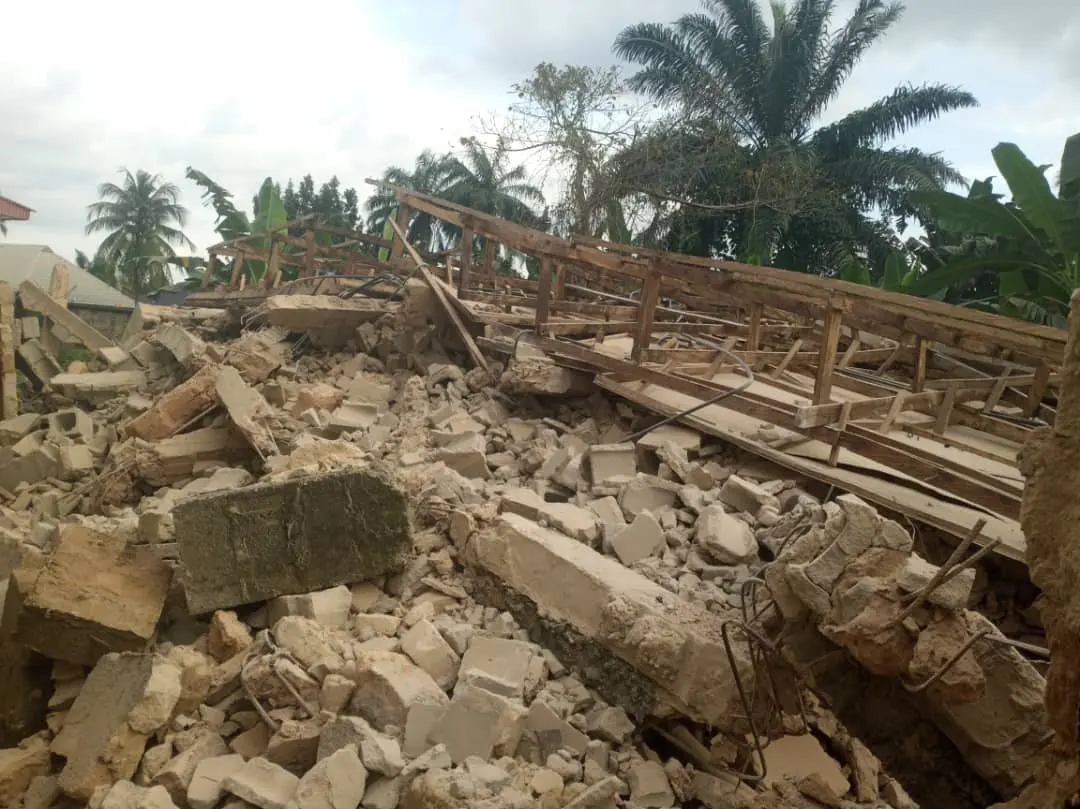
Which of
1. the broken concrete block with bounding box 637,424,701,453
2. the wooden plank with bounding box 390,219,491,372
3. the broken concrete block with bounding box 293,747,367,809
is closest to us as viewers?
the broken concrete block with bounding box 293,747,367,809

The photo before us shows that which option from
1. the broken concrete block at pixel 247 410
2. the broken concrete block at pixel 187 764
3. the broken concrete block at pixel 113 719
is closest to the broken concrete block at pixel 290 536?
the broken concrete block at pixel 113 719

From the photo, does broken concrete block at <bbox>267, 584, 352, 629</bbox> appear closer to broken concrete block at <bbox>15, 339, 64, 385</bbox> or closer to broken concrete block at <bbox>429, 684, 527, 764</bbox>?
broken concrete block at <bbox>429, 684, 527, 764</bbox>

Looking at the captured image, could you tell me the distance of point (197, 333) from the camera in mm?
10289

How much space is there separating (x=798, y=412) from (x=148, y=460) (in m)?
5.10

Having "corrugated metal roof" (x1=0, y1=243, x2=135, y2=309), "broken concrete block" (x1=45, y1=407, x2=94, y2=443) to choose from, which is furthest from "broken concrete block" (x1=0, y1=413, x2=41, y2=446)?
"corrugated metal roof" (x1=0, y1=243, x2=135, y2=309)

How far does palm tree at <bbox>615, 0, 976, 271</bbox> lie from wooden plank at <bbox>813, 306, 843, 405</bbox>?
13026 mm

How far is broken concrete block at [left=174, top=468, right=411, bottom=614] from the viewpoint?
3.91 m

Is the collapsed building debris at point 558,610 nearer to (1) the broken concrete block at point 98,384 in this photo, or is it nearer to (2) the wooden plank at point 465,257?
(2) the wooden plank at point 465,257

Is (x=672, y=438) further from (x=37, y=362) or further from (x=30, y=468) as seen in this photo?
(x=37, y=362)

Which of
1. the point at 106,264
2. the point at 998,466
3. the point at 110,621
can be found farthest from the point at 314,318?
the point at 106,264

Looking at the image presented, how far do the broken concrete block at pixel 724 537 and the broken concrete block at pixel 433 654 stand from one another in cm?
151

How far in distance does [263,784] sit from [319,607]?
951 mm

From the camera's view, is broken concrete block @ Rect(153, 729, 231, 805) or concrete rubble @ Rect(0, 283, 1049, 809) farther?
broken concrete block @ Rect(153, 729, 231, 805)

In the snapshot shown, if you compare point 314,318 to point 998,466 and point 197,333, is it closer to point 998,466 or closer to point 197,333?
point 197,333
